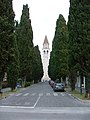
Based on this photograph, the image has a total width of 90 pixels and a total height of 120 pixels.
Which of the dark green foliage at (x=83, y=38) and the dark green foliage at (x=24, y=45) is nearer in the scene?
the dark green foliage at (x=83, y=38)

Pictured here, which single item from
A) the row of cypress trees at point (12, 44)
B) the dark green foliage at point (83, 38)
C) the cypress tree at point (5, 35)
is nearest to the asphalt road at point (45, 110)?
the cypress tree at point (5, 35)

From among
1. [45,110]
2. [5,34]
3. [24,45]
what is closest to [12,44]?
[5,34]

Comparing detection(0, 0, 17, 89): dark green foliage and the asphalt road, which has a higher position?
detection(0, 0, 17, 89): dark green foliage

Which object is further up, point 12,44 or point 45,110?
point 12,44

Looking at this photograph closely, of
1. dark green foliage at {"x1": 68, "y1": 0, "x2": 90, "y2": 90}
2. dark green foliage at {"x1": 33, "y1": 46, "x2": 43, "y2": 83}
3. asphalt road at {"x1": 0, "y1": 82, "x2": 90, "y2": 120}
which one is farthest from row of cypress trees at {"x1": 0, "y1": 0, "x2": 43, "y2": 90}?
dark green foliage at {"x1": 33, "y1": 46, "x2": 43, "y2": 83}

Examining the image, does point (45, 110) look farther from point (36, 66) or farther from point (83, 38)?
point (36, 66)

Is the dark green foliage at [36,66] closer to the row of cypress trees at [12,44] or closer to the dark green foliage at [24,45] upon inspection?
the dark green foliage at [24,45]

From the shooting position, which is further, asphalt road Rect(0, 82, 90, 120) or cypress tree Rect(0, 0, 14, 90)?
cypress tree Rect(0, 0, 14, 90)

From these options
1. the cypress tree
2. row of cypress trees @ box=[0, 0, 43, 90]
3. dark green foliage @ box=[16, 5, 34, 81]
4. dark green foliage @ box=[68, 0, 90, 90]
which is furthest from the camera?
dark green foliage @ box=[16, 5, 34, 81]

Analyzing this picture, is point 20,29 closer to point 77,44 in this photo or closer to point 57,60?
point 57,60

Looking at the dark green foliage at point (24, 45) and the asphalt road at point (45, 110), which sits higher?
the dark green foliage at point (24, 45)

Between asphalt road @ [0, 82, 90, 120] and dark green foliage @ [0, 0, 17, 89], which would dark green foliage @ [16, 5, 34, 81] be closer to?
dark green foliage @ [0, 0, 17, 89]

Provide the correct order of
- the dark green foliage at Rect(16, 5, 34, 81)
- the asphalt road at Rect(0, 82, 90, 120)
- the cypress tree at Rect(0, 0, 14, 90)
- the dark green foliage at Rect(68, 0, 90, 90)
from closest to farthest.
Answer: the asphalt road at Rect(0, 82, 90, 120) → the cypress tree at Rect(0, 0, 14, 90) → the dark green foliage at Rect(68, 0, 90, 90) → the dark green foliage at Rect(16, 5, 34, 81)

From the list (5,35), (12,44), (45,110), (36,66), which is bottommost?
(45,110)
